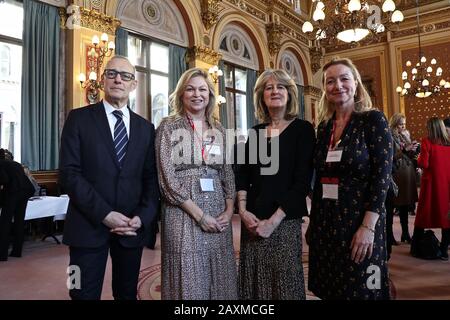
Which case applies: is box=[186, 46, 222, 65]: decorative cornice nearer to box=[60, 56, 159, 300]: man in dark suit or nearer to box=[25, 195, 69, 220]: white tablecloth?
box=[25, 195, 69, 220]: white tablecloth

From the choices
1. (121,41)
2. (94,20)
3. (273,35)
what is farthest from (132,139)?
(273,35)

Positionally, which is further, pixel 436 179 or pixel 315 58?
pixel 315 58

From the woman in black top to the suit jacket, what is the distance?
1.75ft

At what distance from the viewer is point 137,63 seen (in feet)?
25.2

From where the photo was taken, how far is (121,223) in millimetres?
1610

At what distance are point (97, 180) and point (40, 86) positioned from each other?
5120 millimetres

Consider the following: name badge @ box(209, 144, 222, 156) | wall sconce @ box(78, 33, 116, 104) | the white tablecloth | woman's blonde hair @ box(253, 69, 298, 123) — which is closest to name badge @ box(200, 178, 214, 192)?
name badge @ box(209, 144, 222, 156)

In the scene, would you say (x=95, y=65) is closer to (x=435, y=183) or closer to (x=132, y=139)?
(x=132, y=139)

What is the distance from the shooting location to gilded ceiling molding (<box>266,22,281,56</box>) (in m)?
10.8

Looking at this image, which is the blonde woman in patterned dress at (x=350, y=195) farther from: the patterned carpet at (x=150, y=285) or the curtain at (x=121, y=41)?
the curtain at (x=121, y=41)

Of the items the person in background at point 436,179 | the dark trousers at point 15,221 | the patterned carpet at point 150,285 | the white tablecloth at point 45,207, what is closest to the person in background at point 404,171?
the person in background at point 436,179

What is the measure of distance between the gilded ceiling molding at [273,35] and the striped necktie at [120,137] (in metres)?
9.90

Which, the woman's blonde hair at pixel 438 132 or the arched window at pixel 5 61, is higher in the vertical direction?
the arched window at pixel 5 61

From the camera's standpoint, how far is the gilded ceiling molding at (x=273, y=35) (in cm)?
1082
